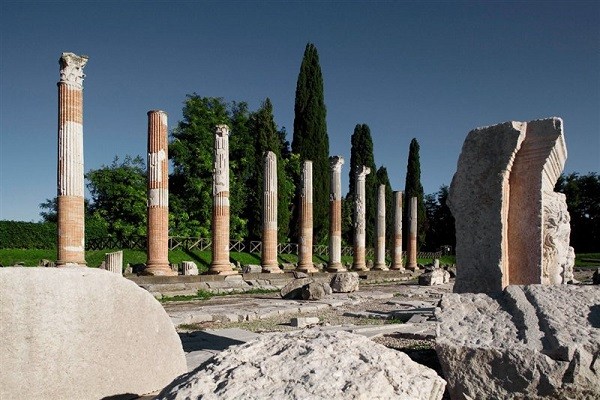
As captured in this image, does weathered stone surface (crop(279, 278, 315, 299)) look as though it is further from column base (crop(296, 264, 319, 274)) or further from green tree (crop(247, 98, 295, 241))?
green tree (crop(247, 98, 295, 241))

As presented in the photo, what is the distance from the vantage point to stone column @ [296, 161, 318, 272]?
2408 cm

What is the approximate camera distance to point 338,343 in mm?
2539

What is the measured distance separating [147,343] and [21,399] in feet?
2.55

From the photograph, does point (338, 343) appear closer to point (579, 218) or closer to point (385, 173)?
point (385, 173)

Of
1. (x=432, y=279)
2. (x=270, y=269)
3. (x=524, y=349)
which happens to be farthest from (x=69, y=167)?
(x=432, y=279)

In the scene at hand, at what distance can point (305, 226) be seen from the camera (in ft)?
79.8

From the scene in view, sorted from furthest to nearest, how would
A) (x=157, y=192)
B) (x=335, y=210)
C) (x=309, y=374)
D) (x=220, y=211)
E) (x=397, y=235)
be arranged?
1. (x=397, y=235)
2. (x=335, y=210)
3. (x=220, y=211)
4. (x=157, y=192)
5. (x=309, y=374)

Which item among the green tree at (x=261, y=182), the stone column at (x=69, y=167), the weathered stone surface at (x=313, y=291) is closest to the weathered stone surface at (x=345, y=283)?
the weathered stone surface at (x=313, y=291)

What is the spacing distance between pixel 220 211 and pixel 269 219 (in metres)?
3.33

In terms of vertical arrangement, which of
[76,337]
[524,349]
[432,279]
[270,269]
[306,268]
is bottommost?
[432,279]

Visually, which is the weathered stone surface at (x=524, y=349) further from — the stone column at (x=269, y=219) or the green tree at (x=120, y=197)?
the green tree at (x=120, y=197)

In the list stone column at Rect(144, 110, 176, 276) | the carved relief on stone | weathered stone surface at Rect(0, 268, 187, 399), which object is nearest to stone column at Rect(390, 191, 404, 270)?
stone column at Rect(144, 110, 176, 276)

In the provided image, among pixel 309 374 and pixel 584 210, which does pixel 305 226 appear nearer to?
pixel 309 374

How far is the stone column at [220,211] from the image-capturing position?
1945 cm
